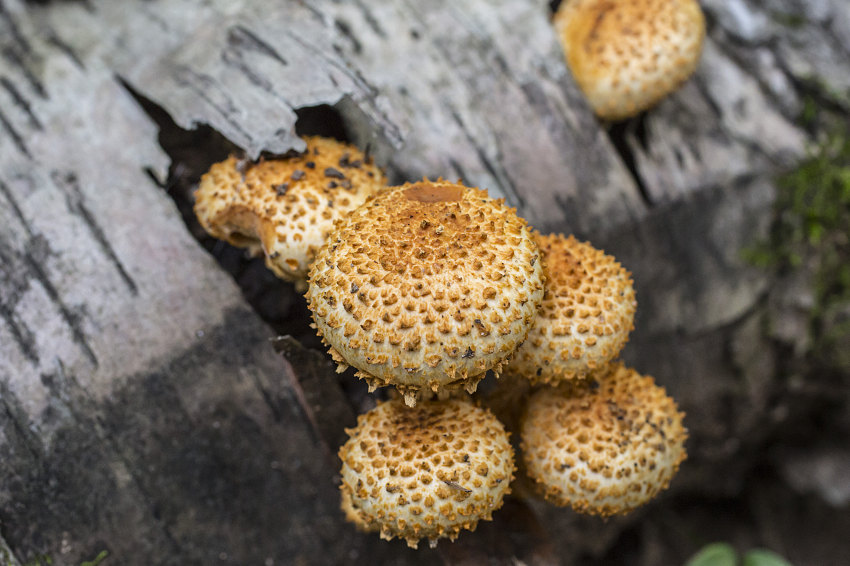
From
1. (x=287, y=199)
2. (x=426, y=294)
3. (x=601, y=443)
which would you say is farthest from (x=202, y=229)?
(x=601, y=443)

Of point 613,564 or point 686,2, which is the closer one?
point 686,2

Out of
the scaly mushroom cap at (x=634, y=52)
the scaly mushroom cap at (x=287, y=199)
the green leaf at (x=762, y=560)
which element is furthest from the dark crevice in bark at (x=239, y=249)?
the green leaf at (x=762, y=560)

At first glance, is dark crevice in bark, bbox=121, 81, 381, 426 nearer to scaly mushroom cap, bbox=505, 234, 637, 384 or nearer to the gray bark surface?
the gray bark surface

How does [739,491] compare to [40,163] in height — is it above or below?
below

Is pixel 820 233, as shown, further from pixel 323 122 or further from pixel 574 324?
pixel 323 122

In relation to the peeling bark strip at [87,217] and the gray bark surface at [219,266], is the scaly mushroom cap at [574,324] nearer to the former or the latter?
the gray bark surface at [219,266]

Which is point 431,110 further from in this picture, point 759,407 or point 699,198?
point 759,407

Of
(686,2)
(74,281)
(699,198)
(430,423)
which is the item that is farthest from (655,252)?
(74,281)

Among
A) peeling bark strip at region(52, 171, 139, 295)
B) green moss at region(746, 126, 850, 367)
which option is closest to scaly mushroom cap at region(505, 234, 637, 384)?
peeling bark strip at region(52, 171, 139, 295)
